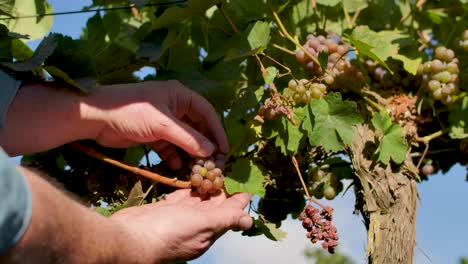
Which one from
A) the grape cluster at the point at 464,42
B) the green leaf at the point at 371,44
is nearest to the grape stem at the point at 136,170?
the green leaf at the point at 371,44

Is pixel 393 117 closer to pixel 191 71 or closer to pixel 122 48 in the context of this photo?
pixel 191 71

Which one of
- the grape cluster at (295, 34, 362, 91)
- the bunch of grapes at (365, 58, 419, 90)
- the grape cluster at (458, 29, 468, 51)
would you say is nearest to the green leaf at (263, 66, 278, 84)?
the grape cluster at (295, 34, 362, 91)

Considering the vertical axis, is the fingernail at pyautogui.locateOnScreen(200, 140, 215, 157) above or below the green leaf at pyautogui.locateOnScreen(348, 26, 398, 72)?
below

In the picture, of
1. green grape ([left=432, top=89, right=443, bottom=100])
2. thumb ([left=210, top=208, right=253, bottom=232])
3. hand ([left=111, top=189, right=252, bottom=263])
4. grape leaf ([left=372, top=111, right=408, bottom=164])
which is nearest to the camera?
hand ([left=111, top=189, right=252, bottom=263])

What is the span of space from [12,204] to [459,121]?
144cm

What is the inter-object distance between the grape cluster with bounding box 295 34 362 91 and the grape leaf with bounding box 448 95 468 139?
33 cm

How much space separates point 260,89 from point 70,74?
1.54ft

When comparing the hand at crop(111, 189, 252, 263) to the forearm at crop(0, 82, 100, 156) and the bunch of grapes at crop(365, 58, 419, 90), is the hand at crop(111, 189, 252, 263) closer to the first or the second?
the forearm at crop(0, 82, 100, 156)

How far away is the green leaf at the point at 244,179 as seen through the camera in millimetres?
1705

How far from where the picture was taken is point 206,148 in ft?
5.60

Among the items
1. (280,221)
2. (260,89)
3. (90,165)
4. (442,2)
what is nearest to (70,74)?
(90,165)

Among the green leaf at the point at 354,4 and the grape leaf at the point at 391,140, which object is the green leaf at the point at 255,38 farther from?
the green leaf at the point at 354,4

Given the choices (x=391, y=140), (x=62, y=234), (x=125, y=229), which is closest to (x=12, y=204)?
(x=62, y=234)

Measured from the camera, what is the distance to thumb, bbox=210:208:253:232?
1591 mm
